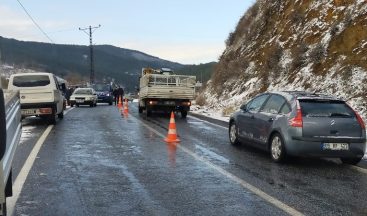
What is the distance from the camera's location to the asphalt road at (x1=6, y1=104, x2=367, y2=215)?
6.08 m

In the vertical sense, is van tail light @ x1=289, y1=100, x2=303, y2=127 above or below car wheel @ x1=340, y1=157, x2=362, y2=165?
above

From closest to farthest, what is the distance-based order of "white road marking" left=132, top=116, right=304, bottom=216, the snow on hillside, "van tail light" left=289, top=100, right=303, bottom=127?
"white road marking" left=132, top=116, right=304, bottom=216
"van tail light" left=289, top=100, right=303, bottom=127
the snow on hillside

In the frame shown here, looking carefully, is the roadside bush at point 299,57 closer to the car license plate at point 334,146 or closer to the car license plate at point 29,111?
the car license plate at point 29,111

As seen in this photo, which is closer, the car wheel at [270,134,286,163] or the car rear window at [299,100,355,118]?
the car rear window at [299,100,355,118]

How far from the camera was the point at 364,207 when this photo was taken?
243 inches

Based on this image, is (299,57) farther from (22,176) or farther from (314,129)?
(22,176)

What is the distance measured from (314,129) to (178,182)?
3.12 m

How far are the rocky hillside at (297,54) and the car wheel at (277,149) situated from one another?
9011 millimetres

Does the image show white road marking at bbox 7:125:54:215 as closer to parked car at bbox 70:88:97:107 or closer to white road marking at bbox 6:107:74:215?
white road marking at bbox 6:107:74:215

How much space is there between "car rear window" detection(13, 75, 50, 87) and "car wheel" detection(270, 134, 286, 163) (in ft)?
36.9

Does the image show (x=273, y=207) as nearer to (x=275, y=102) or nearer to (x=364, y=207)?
(x=364, y=207)

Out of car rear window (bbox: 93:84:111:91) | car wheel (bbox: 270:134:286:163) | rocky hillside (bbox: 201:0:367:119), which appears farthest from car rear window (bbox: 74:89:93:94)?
car wheel (bbox: 270:134:286:163)

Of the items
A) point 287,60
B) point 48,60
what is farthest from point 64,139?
point 48,60

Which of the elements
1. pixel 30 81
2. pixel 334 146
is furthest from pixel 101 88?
pixel 334 146
